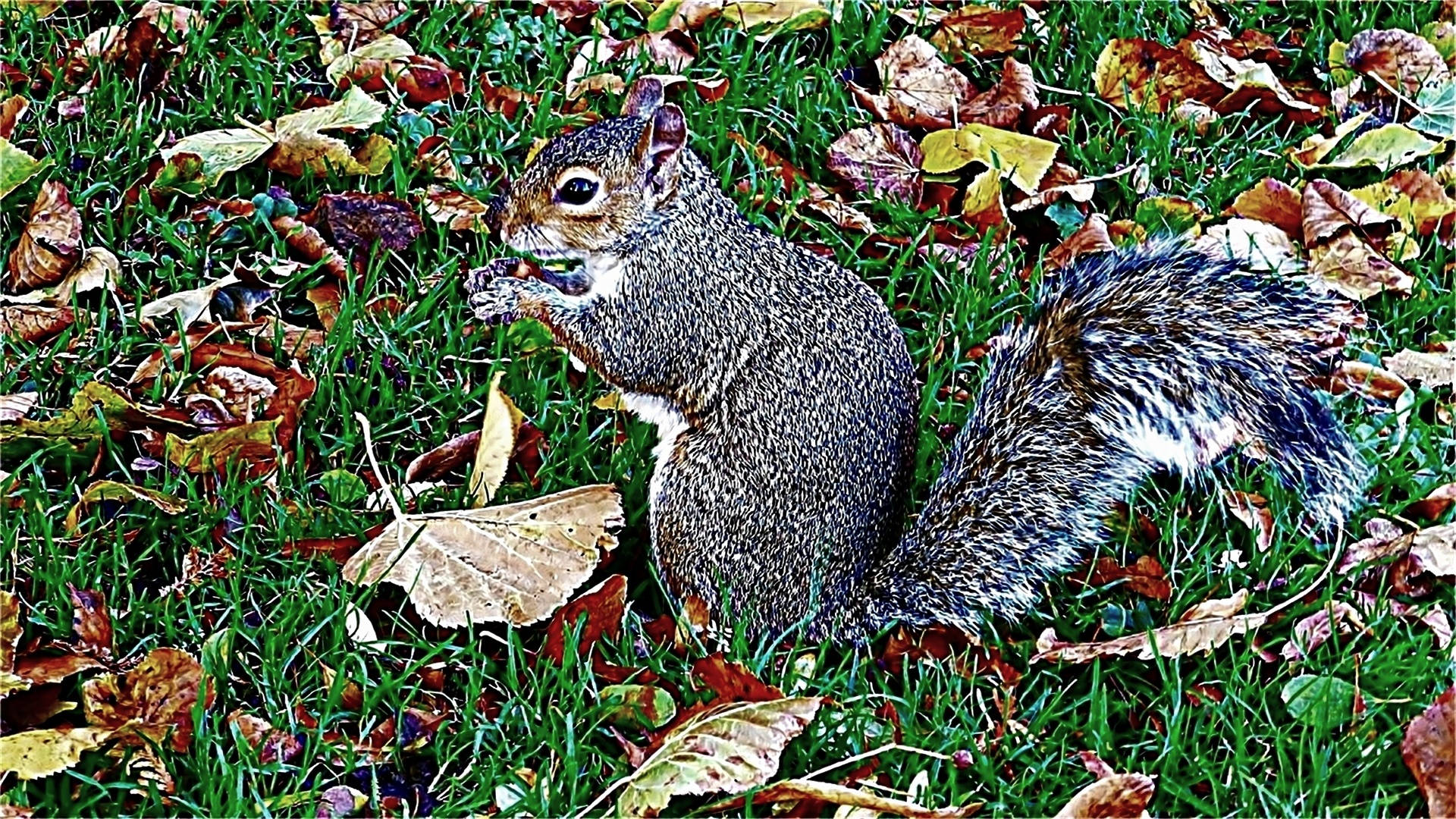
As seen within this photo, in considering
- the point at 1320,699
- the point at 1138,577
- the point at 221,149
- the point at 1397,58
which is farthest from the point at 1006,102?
the point at 1320,699

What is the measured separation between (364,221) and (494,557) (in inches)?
33.9

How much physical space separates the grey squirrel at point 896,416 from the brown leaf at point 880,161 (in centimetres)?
78

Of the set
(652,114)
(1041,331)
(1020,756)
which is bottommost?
(1020,756)

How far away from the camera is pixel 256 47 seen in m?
3.09

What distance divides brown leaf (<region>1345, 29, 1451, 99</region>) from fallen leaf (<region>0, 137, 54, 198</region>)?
7.78 ft

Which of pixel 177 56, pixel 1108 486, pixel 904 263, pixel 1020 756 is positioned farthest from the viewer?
pixel 177 56

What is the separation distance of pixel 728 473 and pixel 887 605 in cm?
25

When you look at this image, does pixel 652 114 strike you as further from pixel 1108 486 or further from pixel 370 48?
pixel 370 48

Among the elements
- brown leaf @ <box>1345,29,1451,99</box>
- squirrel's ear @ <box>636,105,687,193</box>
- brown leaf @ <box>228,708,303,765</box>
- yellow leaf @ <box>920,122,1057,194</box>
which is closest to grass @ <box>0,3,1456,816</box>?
brown leaf @ <box>228,708,303,765</box>

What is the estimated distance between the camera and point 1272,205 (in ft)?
9.52

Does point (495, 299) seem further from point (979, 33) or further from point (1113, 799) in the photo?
point (979, 33)

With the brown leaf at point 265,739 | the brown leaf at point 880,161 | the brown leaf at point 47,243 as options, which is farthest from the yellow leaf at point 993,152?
the brown leaf at point 265,739

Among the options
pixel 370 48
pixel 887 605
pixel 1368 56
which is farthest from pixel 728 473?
pixel 1368 56

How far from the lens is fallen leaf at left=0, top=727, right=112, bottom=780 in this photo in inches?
69.3
